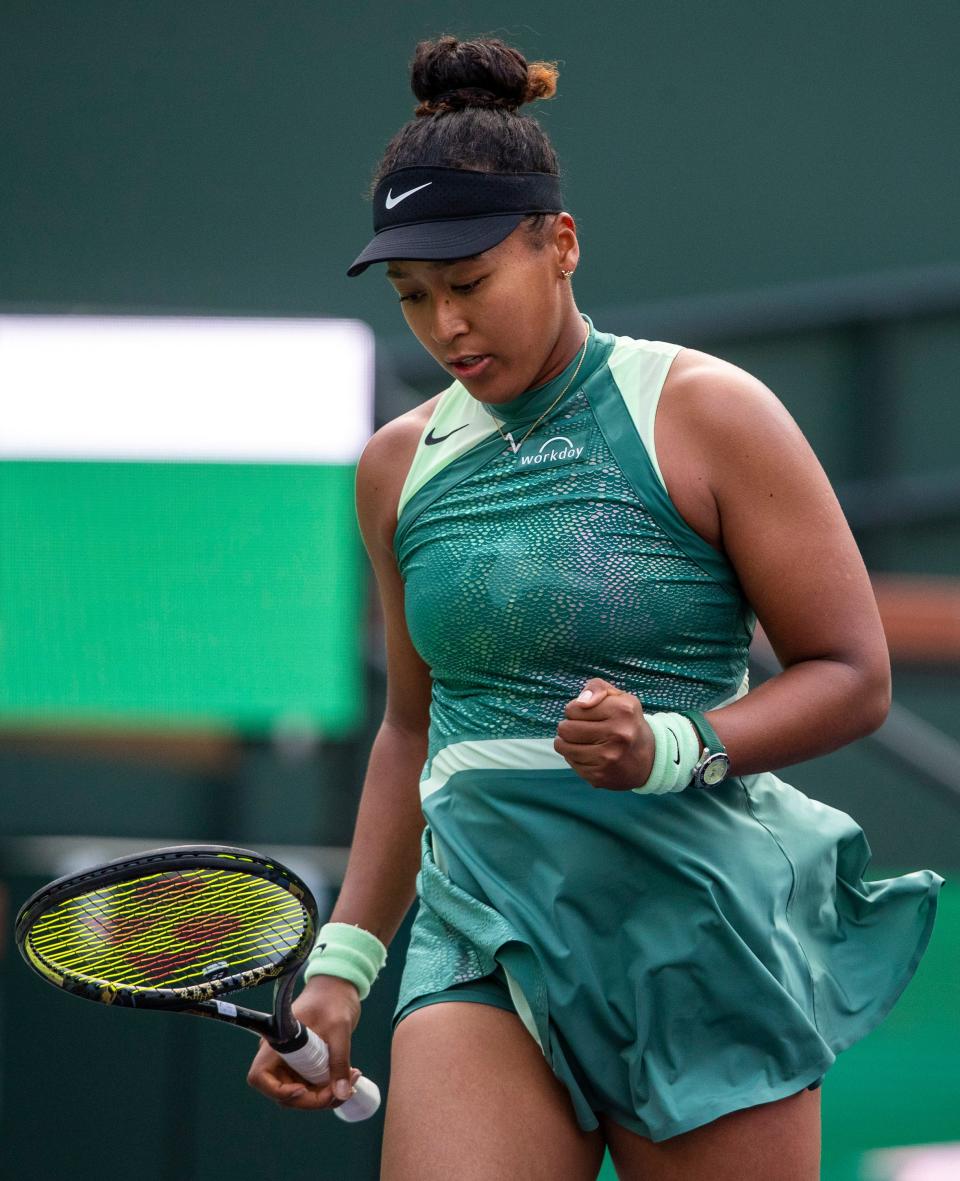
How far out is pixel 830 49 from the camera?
5.99 m

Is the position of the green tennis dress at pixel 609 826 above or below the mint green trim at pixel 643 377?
below

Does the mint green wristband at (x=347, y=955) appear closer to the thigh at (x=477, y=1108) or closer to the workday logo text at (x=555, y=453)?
the thigh at (x=477, y=1108)

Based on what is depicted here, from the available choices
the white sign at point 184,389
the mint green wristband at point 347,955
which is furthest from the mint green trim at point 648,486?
the white sign at point 184,389

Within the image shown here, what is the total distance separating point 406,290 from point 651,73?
4.27 metres

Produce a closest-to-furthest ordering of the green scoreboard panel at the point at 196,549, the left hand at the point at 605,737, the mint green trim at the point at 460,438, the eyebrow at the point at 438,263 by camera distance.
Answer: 1. the left hand at the point at 605,737
2. the eyebrow at the point at 438,263
3. the mint green trim at the point at 460,438
4. the green scoreboard panel at the point at 196,549

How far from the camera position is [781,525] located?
73.5 inches

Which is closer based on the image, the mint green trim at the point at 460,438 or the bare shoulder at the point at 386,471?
the mint green trim at the point at 460,438

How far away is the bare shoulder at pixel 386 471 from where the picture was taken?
7.00 ft

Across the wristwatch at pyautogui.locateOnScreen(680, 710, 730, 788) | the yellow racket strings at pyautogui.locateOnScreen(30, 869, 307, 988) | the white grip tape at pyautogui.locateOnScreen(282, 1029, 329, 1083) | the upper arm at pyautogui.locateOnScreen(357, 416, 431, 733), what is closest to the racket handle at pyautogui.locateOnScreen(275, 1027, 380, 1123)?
the white grip tape at pyautogui.locateOnScreen(282, 1029, 329, 1083)

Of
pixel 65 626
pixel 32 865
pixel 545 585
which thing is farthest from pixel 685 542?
pixel 65 626

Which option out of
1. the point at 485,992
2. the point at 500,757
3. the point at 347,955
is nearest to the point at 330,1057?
the point at 347,955

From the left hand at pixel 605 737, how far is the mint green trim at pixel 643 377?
0.98 feet

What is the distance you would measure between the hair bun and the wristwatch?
2.41ft

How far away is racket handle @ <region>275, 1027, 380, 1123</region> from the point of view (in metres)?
1.99
